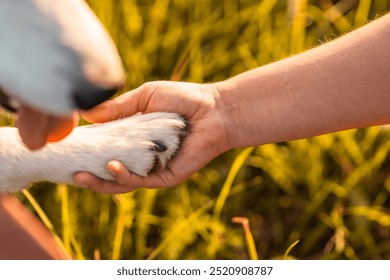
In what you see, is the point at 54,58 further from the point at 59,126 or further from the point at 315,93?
the point at 315,93

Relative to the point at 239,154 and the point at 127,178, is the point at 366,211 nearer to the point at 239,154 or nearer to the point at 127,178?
the point at 239,154

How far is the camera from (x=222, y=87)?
188cm

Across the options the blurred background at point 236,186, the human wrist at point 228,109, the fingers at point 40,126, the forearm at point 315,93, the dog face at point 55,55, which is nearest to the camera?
the dog face at point 55,55

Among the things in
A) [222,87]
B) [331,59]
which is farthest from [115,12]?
[331,59]

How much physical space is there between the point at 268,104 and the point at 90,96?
23.5 inches

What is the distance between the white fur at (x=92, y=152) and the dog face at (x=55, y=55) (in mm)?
427

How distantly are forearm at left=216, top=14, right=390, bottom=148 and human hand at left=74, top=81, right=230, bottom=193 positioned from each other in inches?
1.3

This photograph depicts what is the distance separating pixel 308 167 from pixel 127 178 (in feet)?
2.41

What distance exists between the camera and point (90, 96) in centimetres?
134

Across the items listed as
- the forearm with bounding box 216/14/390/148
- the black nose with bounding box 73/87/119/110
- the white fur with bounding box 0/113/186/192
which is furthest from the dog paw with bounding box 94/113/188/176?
the black nose with bounding box 73/87/119/110

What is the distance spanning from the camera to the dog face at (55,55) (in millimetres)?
1320

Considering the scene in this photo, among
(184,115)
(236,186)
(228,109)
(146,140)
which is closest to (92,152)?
(146,140)

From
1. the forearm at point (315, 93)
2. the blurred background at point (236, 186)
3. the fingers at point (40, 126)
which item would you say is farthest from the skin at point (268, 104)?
the blurred background at point (236, 186)

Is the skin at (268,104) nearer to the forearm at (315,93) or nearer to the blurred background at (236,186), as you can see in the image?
the forearm at (315,93)
